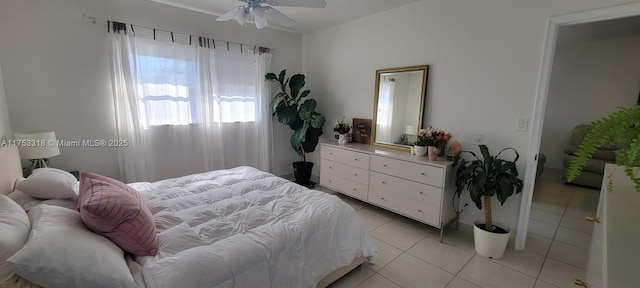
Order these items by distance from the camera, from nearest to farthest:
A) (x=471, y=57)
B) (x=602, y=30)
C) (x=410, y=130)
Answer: (x=471, y=57), (x=410, y=130), (x=602, y=30)

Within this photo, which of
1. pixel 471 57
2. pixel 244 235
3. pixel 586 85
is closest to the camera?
pixel 244 235

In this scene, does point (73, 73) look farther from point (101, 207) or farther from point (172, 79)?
point (101, 207)

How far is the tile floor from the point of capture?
200 centimetres

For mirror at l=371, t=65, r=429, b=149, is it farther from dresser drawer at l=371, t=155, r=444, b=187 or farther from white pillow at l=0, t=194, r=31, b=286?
white pillow at l=0, t=194, r=31, b=286

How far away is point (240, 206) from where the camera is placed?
6.26ft

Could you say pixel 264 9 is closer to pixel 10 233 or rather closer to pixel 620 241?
pixel 10 233

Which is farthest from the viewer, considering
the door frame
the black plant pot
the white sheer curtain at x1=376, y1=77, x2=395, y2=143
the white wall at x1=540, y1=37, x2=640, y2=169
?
the white wall at x1=540, y1=37, x2=640, y2=169

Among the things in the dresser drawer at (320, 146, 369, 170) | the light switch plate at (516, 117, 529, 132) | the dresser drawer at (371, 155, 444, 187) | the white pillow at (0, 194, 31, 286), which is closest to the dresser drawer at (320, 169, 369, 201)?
the dresser drawer at (320, 146, 369, 170)

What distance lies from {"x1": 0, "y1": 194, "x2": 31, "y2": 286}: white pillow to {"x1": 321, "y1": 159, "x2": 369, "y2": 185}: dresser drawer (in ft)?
8.93

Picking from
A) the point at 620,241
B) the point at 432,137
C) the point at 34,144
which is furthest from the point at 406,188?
the point at 34,144

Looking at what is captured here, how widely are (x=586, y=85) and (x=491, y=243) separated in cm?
456

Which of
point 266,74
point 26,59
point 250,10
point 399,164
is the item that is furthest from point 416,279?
point 26,59

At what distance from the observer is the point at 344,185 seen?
11.2ft

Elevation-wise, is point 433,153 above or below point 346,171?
above
